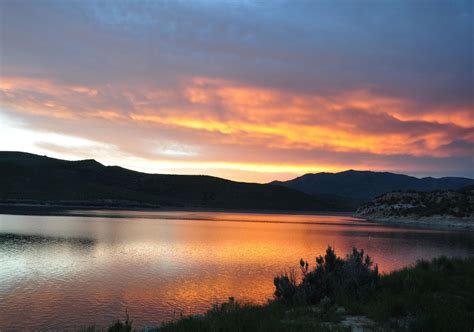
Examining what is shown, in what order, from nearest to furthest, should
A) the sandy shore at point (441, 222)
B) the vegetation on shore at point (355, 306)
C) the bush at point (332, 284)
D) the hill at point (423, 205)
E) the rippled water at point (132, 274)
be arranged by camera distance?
the vegetation on shore at point (355, 306) → the bush at point (332, 284) → the rippled water at point (132, 274) → the sandy shore at point (441, 222) → the hill at point (423, 205)

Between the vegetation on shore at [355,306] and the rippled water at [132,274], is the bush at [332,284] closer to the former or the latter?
the vegetation on shore at [355,306]

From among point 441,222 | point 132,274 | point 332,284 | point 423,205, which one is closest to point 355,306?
point 332,284

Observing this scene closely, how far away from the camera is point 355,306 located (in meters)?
11.8

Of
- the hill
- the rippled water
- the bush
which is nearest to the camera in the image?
the bush

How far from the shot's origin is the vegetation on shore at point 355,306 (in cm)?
943

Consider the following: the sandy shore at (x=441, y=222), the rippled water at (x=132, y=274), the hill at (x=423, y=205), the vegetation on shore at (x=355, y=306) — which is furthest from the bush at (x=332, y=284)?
the hill at (x=423, y=205)

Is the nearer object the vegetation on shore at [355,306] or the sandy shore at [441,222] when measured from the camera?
the vegetation on shore at [355,306]

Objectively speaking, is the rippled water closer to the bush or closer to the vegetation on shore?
the bush

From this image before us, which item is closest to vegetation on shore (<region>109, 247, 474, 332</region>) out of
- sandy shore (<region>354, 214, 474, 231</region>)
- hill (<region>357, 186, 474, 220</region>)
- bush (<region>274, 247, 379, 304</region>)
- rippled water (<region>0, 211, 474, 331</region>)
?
bush (<region>274, 247, 379, 304</region>)

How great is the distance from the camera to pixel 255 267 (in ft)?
98.4

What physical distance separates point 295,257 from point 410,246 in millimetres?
17286

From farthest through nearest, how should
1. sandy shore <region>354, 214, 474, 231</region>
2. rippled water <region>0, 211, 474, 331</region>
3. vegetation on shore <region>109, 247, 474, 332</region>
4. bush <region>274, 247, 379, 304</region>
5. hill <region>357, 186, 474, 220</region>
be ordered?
1. hill <region>357, 186, 474, 220</region>
2. sandy shore <region>354, 214, 474, 231</region>
3. rippled water <region>0, 211, 474, 331</region>
4. bush <region>274, 247, 379, 304</region>
5. vegetation on shore <region>109, 247, 474, 332</region>

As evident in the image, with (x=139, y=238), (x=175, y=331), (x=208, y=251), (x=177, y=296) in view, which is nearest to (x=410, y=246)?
(x=208, y=251)

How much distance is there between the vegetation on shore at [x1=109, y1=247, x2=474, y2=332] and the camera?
943 centimetres
